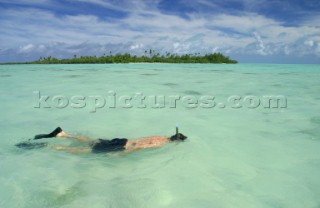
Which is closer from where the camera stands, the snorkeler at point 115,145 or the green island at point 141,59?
the snorkeler at point 115,145

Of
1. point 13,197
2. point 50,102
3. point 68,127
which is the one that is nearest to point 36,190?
point 13,197

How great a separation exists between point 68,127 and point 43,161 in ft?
7.26

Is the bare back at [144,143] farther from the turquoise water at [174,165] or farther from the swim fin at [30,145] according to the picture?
the swim fin at [30,145]

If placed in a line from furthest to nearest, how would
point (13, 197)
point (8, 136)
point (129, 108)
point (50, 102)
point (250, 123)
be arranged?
point (50, 102) → point (129, 108) → point (250, 123) → point (8, 136) → point (13, 197)

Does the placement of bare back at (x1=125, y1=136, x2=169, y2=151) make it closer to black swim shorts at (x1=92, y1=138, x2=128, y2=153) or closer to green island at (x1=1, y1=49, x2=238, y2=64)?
black swim shorts at (x1=92, y1=138, x2=128, y2=153)

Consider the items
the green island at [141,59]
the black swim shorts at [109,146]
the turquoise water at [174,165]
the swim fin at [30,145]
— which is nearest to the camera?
the turquoise water at [174,165]

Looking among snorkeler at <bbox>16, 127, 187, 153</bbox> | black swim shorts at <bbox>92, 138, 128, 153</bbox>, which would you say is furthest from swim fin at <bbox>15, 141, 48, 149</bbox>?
black swim shorts at <bbox>92, 138, 128, 153</bbox>

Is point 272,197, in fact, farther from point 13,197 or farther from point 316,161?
point 13,197

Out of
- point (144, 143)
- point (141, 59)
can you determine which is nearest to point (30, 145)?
point (144, 143)

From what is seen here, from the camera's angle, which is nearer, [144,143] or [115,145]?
[115,145]

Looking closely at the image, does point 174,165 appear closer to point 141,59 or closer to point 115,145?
point 115,145

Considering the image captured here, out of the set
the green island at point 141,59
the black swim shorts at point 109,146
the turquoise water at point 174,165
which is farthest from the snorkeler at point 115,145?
the green island at point 141,59

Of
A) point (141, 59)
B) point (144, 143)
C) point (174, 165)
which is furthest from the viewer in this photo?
point (141, 59)

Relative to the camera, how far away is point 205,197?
322cm
